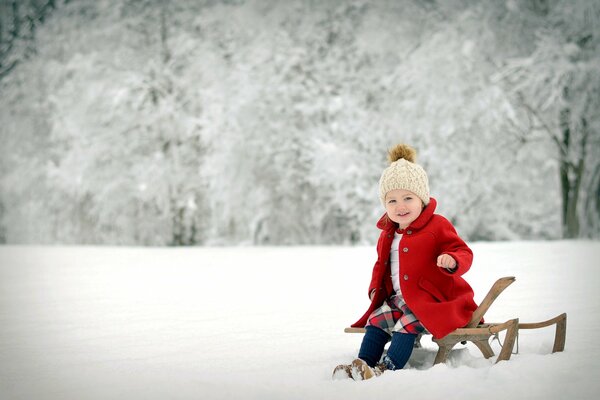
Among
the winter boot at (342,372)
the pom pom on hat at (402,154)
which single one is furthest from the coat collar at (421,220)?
the winter boot at (342,372)

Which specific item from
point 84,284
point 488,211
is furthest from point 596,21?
point 84,284

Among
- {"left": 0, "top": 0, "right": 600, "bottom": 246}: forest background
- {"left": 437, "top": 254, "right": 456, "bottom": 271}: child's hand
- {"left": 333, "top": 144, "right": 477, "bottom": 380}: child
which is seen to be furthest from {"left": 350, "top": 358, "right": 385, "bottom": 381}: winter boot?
{"left": 0, "top": 0, "right": 600, "bottom": 246}: forest background

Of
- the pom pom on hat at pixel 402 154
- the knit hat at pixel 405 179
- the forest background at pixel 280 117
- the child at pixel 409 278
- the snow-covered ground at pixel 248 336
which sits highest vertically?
the forest background at pixel 280 117

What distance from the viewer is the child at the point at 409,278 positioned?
9.56 ft

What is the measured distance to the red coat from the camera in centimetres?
292

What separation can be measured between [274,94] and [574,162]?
736 cm

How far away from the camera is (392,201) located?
3.24 metres

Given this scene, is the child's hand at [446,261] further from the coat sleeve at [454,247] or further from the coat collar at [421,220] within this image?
the coat collar at [421,220]

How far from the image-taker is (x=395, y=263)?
3.22 m

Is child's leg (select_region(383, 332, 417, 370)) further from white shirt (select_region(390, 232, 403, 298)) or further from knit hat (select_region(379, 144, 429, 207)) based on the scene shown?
knit hat (select_region(379, 144, 429, 207))

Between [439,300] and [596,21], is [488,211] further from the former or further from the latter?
[439,300]

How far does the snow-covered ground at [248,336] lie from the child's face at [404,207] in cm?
73

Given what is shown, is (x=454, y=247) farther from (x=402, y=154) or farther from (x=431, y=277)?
(x=402, y=154)

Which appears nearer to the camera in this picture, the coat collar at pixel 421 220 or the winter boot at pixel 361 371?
the winter boot at pixel 361 371
